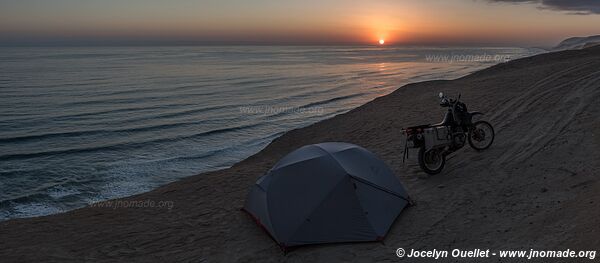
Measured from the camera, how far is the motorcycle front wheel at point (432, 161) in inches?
428

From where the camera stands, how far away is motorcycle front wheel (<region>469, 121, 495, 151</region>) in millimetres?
11875

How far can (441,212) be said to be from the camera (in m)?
A: 8.79

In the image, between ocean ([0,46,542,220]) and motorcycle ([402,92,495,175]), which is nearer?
motorcycle ([402,92,495,175])

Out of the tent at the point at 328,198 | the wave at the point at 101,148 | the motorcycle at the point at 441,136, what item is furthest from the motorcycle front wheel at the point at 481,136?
the wave at the point at 101,148

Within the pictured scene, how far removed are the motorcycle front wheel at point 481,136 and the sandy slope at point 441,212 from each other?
264 millimetres

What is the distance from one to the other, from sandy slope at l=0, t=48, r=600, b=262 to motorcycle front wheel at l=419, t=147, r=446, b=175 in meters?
0.24

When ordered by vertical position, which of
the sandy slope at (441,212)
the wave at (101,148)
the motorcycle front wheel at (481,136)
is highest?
the motorcycle front wheel at (481,136)

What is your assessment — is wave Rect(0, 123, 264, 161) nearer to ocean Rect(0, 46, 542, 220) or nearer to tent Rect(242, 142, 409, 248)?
ocean Rect(0, 46, 542, 220)

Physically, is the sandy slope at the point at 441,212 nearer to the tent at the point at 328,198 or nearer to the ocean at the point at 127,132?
the tent at the point at 328,198

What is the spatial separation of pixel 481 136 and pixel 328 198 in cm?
593

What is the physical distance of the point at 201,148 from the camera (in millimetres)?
22156

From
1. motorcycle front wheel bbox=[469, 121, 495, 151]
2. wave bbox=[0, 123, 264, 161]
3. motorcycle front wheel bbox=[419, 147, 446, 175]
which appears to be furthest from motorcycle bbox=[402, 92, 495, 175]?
wave bbox=[0, 123, 264, 161]

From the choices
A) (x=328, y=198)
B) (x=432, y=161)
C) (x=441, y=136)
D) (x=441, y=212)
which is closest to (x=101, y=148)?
(x=328, y=198)

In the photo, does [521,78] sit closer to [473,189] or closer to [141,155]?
[473,189]
